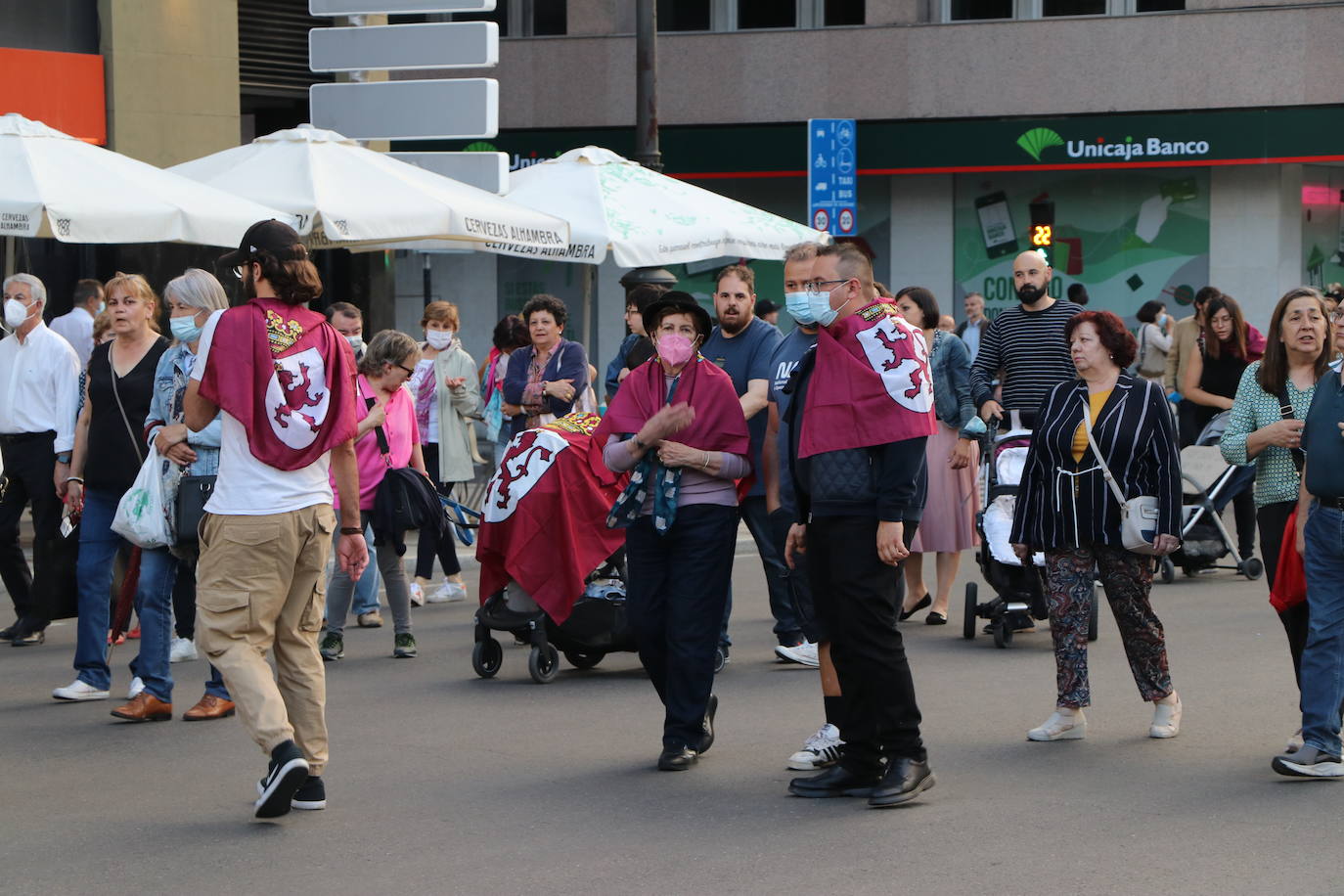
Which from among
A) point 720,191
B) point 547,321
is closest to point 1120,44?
point 720,191

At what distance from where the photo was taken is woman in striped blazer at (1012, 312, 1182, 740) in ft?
25.3

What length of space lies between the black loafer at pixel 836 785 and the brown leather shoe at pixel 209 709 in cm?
289

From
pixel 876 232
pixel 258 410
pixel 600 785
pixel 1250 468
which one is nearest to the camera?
pixel 258 410

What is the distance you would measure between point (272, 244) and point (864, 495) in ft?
7.42

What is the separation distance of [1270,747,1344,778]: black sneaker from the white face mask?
22.1 ft

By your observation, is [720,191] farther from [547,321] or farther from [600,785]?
[600,785]

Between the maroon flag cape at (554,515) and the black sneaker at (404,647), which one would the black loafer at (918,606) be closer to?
the maroon flag cape at (554,515)

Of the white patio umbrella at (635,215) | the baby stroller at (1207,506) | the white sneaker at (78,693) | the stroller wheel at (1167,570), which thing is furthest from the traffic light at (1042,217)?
the white sneaker at (78,693)

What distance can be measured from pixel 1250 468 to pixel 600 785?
7.35 metres

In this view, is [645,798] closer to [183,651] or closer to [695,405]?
[695,405]

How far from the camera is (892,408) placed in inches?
256

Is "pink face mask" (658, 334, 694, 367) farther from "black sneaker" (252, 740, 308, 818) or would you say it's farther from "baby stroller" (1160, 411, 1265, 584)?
"baby stroller" (1160, 411, 1265, 584)

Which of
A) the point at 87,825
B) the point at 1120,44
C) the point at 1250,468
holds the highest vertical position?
the point at 1120,44

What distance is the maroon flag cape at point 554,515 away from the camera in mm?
9102
